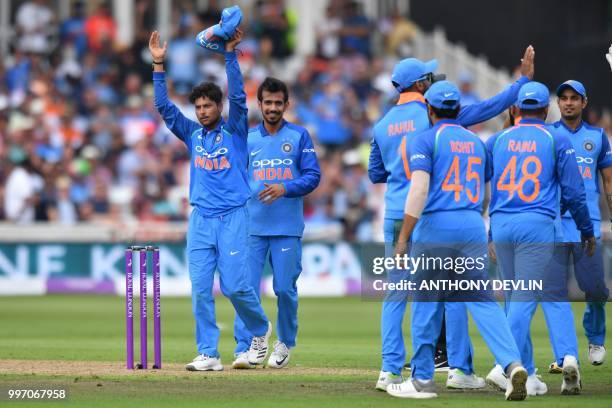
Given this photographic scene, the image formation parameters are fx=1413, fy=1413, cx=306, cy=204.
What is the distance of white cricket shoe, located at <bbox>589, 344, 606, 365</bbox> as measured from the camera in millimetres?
12445

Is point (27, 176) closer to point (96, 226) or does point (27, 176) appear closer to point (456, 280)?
point (96, 226)

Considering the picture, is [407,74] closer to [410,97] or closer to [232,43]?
[410,97]

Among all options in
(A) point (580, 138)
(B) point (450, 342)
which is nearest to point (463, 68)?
(A) point (580, 138)

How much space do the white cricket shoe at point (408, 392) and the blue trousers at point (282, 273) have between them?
2.39 meters

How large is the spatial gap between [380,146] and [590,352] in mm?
3091

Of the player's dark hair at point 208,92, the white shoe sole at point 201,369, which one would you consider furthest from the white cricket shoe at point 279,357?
the player's dark hair at point 208,92

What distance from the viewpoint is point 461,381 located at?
10414 mm

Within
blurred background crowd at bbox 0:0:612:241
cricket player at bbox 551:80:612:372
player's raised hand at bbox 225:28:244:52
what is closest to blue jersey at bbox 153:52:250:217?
player's raised hand at bbox 225:28:244:52

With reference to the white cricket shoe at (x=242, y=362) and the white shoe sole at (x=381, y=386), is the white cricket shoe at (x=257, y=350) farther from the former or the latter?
the white shoe sole at (x=381, y=386)

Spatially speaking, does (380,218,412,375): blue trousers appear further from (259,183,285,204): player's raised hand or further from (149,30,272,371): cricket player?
(259,183,285,204): player's raised hand

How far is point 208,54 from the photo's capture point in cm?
2633

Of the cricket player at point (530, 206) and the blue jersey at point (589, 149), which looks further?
the blue jersey at point (589, 149)

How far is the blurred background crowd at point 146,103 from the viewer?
2308 cm

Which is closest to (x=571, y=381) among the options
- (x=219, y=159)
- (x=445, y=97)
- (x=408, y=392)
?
(x=408, y=392)
